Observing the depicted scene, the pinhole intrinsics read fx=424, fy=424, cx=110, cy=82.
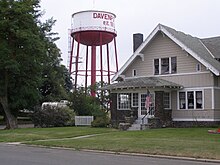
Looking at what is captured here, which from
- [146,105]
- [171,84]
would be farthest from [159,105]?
[171,84]

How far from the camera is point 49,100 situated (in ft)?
201

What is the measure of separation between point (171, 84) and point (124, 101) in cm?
495

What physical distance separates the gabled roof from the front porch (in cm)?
269

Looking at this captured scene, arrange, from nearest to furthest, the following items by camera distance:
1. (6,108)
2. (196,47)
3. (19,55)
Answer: (196,47)
(19,55)
(6,108)

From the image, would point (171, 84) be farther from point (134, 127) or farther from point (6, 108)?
point (6, 108)

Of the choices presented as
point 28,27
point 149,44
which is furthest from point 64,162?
point 28,27

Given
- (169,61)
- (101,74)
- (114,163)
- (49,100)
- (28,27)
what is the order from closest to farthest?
1. (114,163)
2. (169,61)
3. (28,27)
4. (101,74)
5. (49,100)

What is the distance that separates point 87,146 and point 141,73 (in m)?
17.0

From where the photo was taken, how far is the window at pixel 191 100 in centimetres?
3247

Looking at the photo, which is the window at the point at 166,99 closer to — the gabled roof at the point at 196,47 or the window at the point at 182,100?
the window at the point at 182,100

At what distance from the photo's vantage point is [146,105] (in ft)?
106

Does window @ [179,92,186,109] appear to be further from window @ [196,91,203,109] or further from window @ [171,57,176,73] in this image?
window @ [171,57,176,73]

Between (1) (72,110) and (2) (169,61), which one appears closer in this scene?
(2) (169,61)

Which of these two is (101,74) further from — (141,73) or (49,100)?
(141,73)
